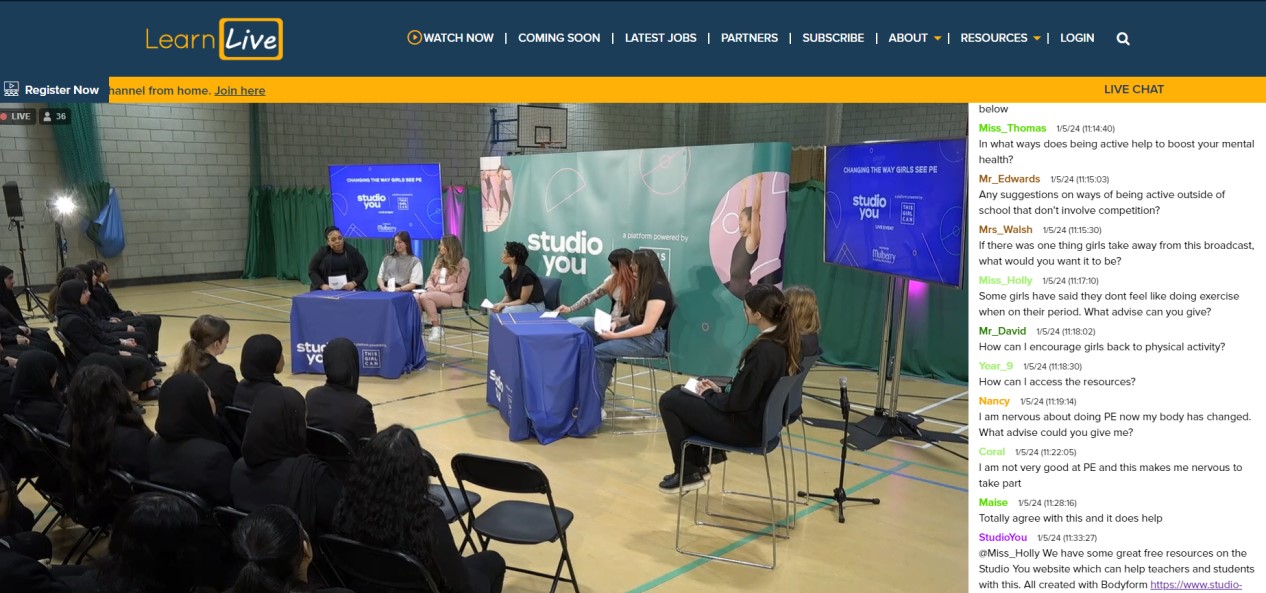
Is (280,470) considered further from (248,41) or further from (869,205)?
(869,205)

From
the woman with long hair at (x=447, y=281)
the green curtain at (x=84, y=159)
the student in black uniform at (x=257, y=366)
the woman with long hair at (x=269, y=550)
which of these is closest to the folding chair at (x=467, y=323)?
the woman with long hair at (x=447, y=281)

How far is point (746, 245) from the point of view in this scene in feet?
22.0

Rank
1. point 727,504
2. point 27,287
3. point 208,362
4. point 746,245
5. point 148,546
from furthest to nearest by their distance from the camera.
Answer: point 27,287 → point 746,245 → point 727,504 → point 208,362 → point 148,546

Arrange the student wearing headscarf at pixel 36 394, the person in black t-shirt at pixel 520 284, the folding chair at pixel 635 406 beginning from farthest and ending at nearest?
the person in black t-shirt at pixel 520 284 < the folding chair at pixel 635 406 < the student wearing headscarf at pixel 36 394

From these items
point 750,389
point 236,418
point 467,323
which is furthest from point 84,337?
point 750,389

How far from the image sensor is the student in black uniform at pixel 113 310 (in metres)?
7.14

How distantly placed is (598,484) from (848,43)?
3.22 meters

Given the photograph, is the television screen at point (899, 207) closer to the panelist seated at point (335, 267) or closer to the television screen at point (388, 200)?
the television screen at point (388, 200)

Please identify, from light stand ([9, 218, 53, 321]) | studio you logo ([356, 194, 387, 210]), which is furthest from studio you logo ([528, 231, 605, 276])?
light stand ([9, 218, 53, 321])

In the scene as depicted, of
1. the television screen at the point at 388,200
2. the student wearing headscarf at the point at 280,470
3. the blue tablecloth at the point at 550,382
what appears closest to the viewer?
the student wearing headscarf at the point at 280,470

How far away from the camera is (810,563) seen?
3.84 metres

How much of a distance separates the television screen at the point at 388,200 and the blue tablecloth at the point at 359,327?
1245 millimetres

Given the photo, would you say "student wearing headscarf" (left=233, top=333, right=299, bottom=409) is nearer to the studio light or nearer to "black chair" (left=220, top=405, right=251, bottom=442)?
"black chair" (left=220, top=405, right=251, bottom=442)

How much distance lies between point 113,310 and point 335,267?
2.01 metres
